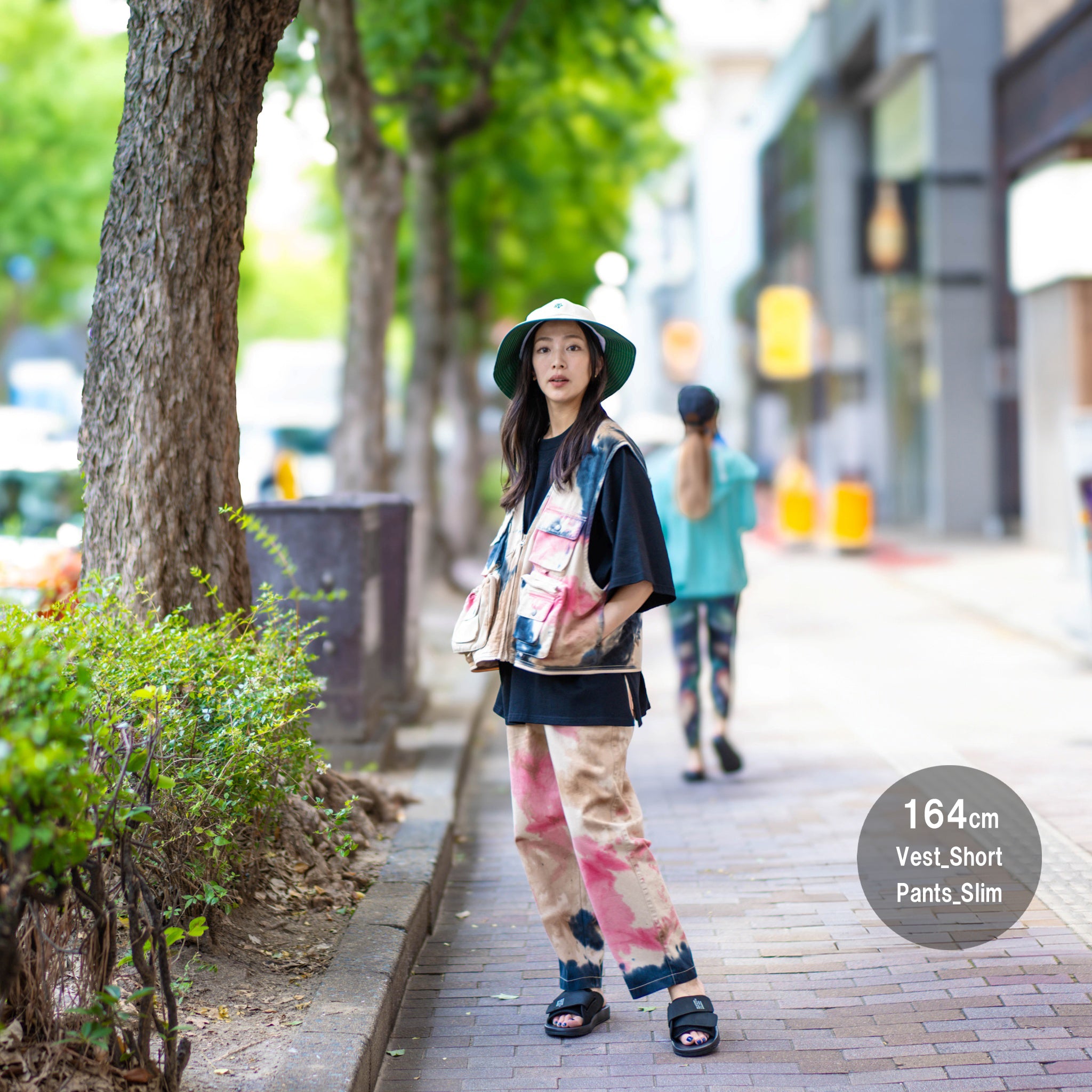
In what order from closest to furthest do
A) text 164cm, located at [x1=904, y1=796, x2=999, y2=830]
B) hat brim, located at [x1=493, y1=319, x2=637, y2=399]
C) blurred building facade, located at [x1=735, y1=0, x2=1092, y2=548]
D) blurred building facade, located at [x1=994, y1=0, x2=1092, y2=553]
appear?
hat brim, located at [x1=493, y1=319, x2=637, y2=399], text 164cm, located at [x1=904, y1=796, x2=999, y2=830], blurred building facade, located at [x1=994, y1=0, x2=1092, y2=553], blurred building facade, located at [x1=735, y1=0, x2=1092, y2=548]

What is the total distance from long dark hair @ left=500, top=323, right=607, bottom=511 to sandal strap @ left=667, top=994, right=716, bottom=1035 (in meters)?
1.41

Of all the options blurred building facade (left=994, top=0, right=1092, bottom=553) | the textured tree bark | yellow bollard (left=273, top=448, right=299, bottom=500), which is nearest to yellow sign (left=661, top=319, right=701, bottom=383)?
blurred building facade (left=994, top=0, right=1092, bottom=553)

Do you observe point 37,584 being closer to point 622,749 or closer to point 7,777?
point 622,749

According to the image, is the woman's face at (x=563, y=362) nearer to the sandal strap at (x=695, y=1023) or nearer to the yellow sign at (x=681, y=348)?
the sandal strap at (x=695, y=1023)

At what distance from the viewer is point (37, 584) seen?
23.5 ft

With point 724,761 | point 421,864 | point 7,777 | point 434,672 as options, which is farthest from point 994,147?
point 7,777

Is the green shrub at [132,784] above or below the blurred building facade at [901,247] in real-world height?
below

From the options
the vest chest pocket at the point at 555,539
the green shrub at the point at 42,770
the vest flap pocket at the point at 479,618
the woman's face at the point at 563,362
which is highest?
the woman's face at the point at 563,362

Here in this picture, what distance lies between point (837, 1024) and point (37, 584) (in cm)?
470

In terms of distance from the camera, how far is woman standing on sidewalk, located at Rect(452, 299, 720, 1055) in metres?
3.77

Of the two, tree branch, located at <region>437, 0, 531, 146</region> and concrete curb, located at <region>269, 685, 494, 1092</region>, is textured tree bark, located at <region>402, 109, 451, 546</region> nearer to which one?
tree branch, located at <region>437, 0, 531, 146</region>

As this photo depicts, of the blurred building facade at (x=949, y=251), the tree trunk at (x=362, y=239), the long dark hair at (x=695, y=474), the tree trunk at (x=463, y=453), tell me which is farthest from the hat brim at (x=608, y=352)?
the tree trunk at (x=463, y=453)

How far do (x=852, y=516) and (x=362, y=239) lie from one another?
1121 centimetres

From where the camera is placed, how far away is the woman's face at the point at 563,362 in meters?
3.91
